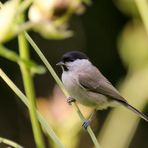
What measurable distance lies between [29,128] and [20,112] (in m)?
0.17

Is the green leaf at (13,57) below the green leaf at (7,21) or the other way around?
below

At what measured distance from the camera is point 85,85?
2229mm

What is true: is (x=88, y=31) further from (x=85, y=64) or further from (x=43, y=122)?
(x=43, y=122)

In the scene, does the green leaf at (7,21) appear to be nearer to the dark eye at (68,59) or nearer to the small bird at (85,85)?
the small bird at (85,85)

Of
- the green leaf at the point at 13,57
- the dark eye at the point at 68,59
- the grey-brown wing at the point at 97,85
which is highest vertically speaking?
the green leaf at the point at 13,57

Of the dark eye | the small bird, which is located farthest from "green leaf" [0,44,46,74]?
the dark eye

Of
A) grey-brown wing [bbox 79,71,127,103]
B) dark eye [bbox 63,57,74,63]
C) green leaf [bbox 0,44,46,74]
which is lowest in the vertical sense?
grey-brown wing [bbox 79,71,127,103]

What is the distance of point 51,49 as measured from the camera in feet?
13.4

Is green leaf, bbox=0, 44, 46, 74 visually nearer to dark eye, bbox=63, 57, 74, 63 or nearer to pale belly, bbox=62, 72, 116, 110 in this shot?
pale belly, bbox=62, 72, 116, 110

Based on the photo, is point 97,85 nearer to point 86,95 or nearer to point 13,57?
point 86,95

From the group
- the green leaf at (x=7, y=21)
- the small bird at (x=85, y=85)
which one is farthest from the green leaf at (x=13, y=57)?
the small bird at (x=85, y=85)

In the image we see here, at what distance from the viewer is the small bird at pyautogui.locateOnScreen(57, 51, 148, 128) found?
2139 millimetres

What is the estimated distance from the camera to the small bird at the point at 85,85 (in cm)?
214

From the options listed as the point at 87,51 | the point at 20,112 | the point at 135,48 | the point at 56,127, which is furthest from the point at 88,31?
the point at 56,127
